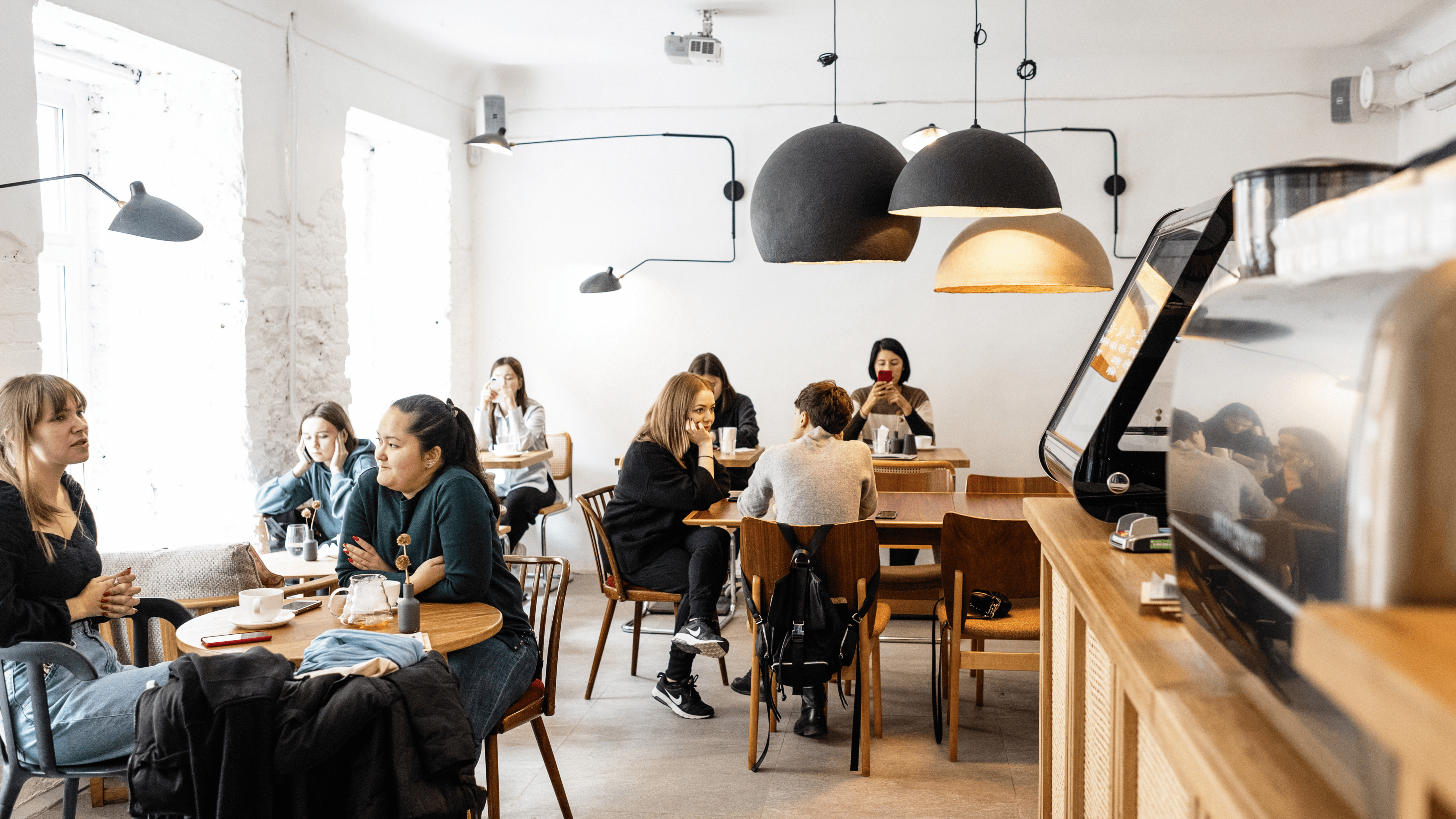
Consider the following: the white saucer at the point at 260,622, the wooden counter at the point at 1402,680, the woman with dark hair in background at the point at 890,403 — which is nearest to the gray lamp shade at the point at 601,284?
the woman with dark hair in background at the point at 890,403

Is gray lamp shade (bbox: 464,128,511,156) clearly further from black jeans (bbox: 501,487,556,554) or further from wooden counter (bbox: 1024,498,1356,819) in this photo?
wooden counter (bbox: 1024,498,1356,819)

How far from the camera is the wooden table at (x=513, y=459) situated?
211 inches

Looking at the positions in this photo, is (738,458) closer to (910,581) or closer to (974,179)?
(910,581)

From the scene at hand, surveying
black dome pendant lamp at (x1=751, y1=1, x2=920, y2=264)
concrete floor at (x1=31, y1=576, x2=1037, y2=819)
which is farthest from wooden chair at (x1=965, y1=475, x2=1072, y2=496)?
black dome pendant lamp at (x1=751, y1=1, x2=920, y2=264)

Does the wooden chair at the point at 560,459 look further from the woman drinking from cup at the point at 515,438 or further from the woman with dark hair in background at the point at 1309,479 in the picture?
the woman with dark hair in background at the point at 1309,479

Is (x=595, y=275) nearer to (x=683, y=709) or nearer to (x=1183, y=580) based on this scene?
(x=683, y=709)

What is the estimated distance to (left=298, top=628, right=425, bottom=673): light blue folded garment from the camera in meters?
1.92

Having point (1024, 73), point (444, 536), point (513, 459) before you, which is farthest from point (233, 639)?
point (1024, 73)

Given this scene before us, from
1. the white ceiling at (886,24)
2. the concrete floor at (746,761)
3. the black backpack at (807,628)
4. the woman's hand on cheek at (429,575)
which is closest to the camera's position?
the woman's hand on cheek at (429,575)

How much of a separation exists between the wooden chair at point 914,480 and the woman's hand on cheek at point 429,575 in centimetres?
256

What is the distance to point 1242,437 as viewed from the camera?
0.88 m

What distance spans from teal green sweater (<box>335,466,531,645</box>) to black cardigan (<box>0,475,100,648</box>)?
0.69 meters

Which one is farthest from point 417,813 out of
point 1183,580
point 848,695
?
point 848,695

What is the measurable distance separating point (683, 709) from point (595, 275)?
3.17 m
